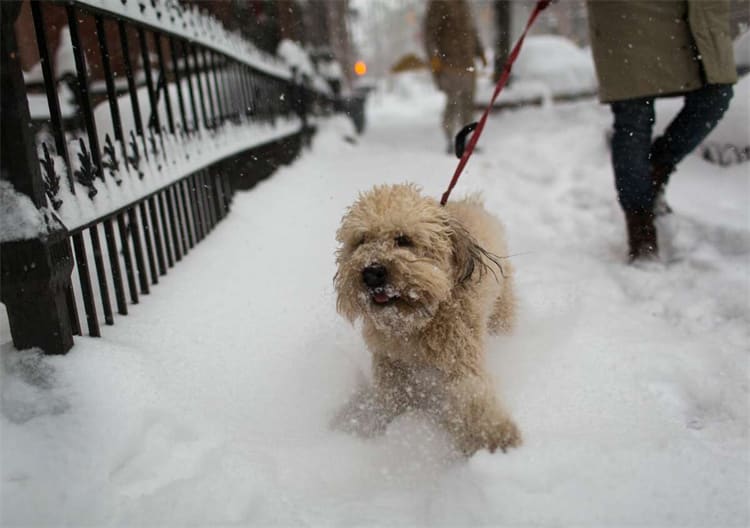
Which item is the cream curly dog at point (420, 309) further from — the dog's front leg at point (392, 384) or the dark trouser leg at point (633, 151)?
the dark trouser leg at point (633, 151)

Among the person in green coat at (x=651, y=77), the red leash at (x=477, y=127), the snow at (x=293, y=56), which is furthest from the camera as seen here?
the snow at (x=293, y=56)

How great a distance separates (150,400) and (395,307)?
39.6 inches

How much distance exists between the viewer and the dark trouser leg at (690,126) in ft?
12.8

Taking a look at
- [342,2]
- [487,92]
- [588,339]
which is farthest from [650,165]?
[342,2]

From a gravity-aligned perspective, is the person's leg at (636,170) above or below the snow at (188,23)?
below

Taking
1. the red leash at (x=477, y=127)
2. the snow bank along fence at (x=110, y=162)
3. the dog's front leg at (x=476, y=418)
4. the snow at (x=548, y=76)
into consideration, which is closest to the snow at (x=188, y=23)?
the snow bank along fence at (x=110, y=162)

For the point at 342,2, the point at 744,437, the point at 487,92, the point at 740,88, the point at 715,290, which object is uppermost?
the point at 342,2

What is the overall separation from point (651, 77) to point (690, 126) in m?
0.49

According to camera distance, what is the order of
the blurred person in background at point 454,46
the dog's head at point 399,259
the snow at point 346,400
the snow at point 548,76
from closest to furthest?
the snow at point 346,400, the dog's head at point 399,259, the blurred person in background at point 454,46, the snow at point 548,76

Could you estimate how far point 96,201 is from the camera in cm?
263

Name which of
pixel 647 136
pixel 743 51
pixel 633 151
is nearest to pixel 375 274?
pixel 633 151

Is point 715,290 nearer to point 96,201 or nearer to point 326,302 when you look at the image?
point 326,302

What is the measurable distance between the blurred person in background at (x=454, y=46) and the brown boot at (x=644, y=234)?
5.40 metres

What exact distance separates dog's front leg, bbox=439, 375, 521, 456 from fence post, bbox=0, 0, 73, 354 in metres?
1.52
